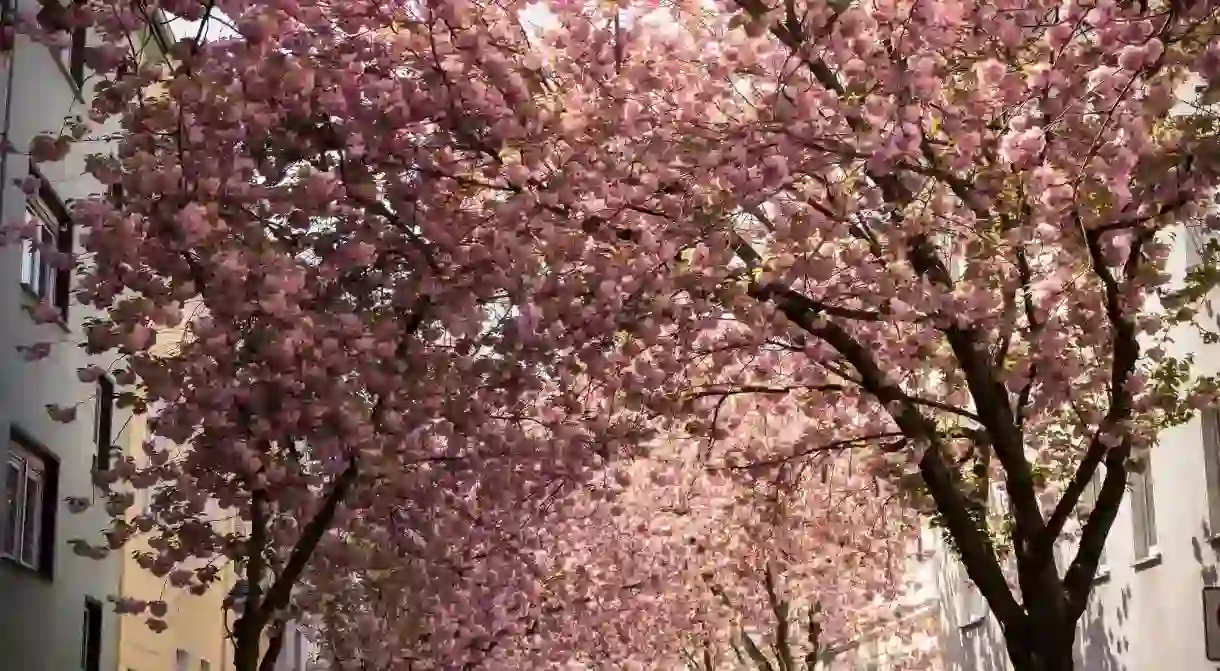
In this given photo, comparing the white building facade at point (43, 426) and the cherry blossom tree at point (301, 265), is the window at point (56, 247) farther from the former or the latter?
the cherry blossom tree at point (301, 265)

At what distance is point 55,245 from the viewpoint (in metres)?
15.8

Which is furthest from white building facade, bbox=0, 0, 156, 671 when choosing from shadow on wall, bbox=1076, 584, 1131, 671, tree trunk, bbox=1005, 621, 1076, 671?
shadow on wall, bbox=1076, 584, 1131, 671

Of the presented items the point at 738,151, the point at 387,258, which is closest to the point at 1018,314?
the point at 738,151

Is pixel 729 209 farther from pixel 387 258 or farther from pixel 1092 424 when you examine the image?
pixel 1092 424

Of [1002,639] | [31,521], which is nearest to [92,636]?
[31,521]

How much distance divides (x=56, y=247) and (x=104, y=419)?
169 inches

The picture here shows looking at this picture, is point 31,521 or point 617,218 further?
point 31,521

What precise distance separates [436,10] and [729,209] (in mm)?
2041

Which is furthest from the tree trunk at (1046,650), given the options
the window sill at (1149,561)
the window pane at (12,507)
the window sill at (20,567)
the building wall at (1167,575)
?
the window pane at (12,507)

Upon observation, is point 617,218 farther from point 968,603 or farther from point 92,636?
point 968,603

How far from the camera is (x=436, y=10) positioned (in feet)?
28.6

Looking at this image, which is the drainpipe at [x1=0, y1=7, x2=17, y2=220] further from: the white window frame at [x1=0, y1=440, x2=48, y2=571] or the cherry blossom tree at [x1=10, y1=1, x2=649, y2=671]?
the cherry blossom tree at [x1=10, y1=1, x2=649, y2=671]

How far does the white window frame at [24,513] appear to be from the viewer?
15.4 metres

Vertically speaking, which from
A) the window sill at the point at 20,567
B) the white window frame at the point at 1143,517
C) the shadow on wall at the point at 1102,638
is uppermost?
the white window frame at the point at 1143,517
